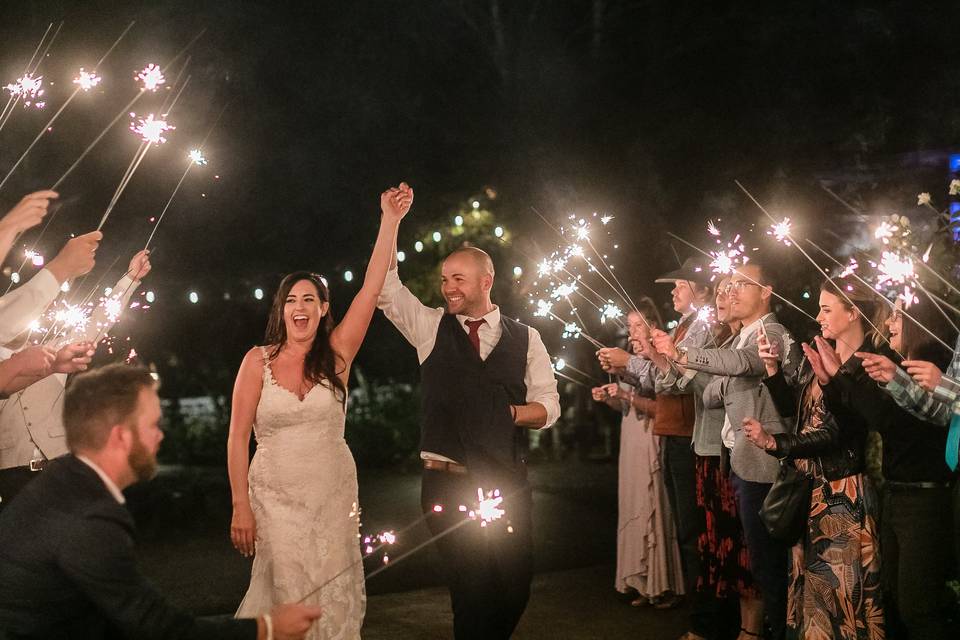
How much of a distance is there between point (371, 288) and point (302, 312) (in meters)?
0.38

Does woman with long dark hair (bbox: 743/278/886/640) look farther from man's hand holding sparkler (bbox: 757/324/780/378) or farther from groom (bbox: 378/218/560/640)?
groom (bbox: 378/218/560/640)

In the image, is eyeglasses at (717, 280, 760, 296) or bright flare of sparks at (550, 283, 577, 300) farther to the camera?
bright flare of sparks at (550, 283, 577, 300)

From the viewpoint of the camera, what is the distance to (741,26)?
15891mm

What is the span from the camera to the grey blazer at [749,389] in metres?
5.75

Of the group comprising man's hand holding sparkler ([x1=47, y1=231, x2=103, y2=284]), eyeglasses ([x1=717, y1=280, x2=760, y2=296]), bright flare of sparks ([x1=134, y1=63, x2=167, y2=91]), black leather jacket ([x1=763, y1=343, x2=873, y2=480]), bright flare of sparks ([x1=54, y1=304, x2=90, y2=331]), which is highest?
bright flare of sparks ([x1=134, y1=63, x2=167, y2=91])

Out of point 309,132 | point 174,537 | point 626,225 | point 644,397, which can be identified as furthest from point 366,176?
point 644,397

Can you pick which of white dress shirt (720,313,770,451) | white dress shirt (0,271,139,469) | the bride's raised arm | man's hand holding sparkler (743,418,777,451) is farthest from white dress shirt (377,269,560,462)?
white dress shirt (0,271,139,469)

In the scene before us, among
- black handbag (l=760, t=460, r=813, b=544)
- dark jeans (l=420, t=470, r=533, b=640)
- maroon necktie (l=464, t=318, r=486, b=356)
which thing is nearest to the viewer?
dark jeans (l=420, t=470, r=533, b=640)

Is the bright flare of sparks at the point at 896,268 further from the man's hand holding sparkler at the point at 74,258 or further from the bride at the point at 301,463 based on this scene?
the man's hand holding sparkler at the point at 74,258

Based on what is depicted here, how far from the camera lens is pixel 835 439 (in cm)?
521

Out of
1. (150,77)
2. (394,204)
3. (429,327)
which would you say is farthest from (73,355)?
(150,77)

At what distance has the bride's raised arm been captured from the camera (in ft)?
16.8

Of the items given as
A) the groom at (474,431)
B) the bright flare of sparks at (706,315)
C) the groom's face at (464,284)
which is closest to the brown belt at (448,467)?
the groom at (474,431)

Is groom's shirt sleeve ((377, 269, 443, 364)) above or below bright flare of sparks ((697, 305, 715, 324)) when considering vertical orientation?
below
